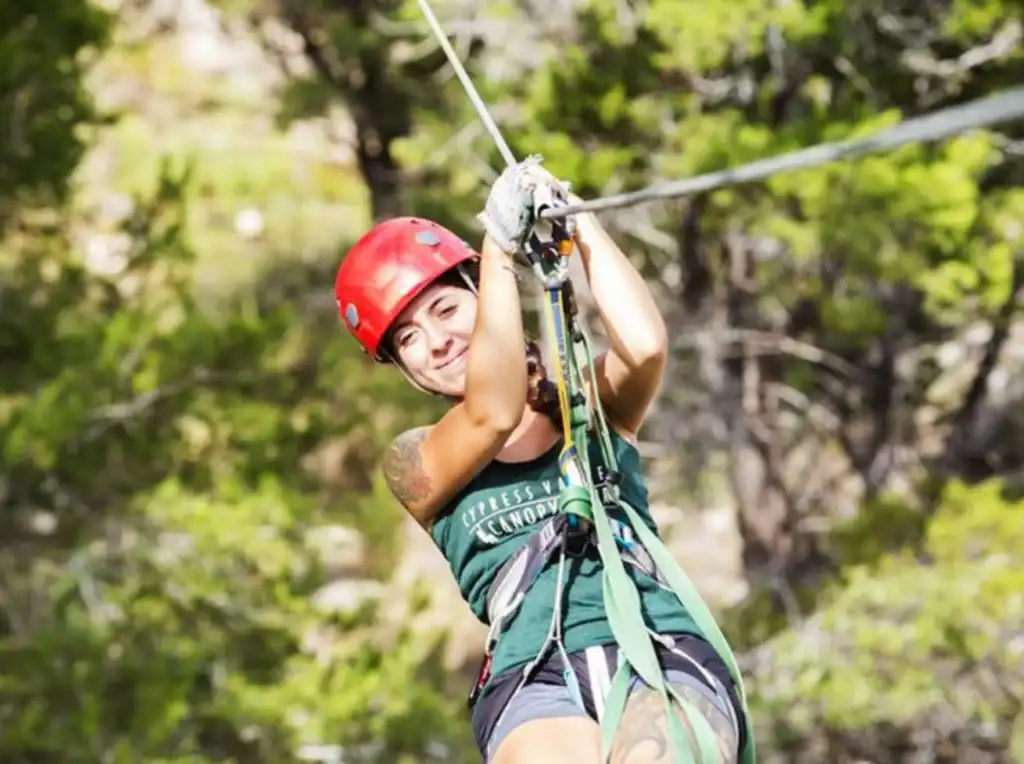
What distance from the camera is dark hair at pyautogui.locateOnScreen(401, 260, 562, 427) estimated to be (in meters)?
2.56

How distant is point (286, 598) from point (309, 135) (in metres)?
11.4

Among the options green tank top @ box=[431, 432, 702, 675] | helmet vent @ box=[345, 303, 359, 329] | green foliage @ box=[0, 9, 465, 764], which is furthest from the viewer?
green foliage @ box=[0, 9, 465, 764]

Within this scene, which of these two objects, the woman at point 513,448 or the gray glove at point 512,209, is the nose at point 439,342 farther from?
the gray glove at point 512,209

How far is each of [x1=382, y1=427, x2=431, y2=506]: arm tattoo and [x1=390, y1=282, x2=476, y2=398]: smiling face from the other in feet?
0.32

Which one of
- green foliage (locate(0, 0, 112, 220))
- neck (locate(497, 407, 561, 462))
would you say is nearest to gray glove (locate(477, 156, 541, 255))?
neck (locate(497, 407, 561, 462))

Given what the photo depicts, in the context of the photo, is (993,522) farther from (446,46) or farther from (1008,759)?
(446,46)

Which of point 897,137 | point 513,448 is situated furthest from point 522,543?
point 897,137

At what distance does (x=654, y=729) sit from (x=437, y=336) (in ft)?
2.62

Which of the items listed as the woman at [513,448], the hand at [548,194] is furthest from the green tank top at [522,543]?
the hand at [548,194]

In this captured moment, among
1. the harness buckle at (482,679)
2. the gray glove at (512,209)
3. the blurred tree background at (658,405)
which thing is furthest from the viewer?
the blurred tree background at (658,405)

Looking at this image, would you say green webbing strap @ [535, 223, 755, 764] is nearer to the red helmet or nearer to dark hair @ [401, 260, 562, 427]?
dark hair @ [401, 260, 562, 427]

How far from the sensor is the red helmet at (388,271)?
8.41 feet

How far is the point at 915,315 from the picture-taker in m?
8.94

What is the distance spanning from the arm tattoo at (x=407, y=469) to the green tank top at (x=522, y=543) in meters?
0.07
